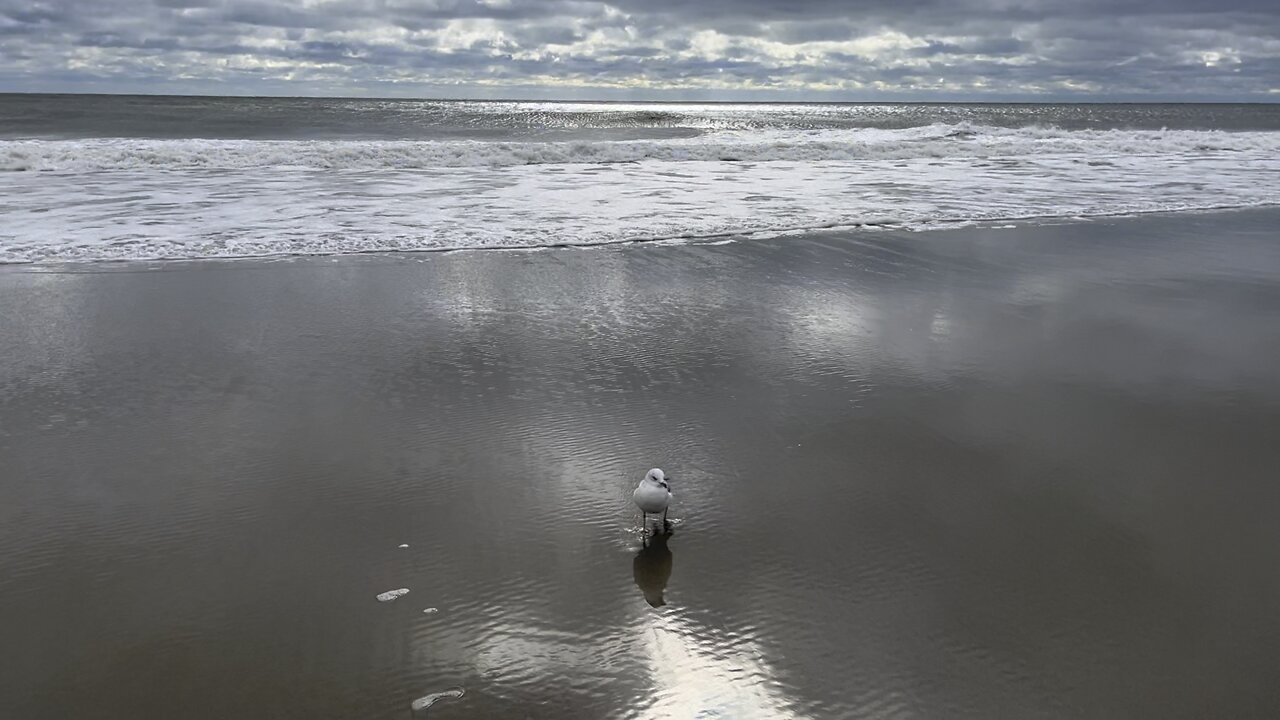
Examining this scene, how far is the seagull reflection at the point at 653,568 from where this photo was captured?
3.93 metres

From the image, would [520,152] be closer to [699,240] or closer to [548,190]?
[548,190]

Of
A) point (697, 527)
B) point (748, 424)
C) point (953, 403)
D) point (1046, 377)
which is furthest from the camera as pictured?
point (1046, 377)

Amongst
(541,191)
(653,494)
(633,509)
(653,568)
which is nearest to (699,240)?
(541,191)

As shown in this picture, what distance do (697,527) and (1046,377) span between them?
11.8 feet

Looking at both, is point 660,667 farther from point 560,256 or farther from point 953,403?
point 560,256

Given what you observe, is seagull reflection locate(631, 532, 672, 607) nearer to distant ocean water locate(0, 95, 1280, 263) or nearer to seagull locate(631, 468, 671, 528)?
seagull locate(631, 468, 671, 528)

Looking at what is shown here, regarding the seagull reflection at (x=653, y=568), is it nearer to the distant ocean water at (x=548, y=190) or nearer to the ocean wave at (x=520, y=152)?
the distant ocean water at (x=548, y=190)

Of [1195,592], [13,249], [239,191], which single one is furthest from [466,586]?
[239,191]

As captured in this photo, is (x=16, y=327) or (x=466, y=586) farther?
(x=16, y=327)

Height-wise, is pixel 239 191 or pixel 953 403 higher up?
pixel 239 191

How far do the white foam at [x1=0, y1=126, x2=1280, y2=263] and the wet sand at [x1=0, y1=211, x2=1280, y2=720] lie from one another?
3941 mm

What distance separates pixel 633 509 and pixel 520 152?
24486 mm

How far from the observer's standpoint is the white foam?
12633 mm

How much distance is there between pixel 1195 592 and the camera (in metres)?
3.97
